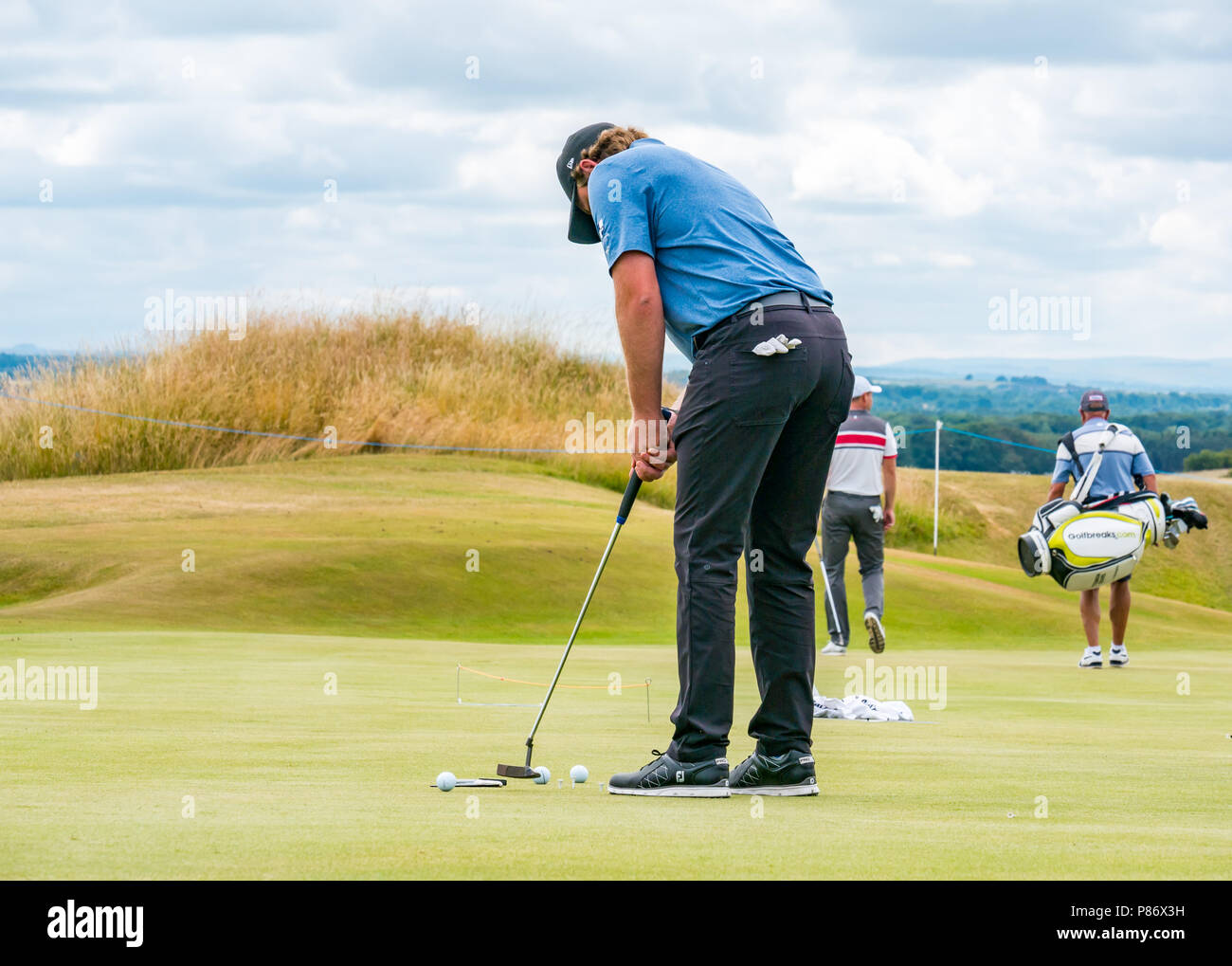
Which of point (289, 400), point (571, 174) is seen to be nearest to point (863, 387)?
point (571, 174)

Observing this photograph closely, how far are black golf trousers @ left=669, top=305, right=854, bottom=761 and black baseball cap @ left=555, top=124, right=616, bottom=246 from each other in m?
0.69

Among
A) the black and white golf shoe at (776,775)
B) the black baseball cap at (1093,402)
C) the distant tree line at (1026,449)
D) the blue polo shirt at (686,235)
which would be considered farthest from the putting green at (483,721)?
the distant tree line at (1026,449)

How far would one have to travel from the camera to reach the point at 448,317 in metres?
33.3

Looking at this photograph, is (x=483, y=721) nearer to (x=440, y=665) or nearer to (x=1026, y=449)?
(x=440, y=665)

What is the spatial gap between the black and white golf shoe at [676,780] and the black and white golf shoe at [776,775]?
0.36 ft

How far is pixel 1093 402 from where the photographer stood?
1290 centimetres

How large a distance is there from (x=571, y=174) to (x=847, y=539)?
8.46 m

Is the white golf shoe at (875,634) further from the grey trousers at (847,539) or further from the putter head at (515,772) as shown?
the putter head at (515,772)

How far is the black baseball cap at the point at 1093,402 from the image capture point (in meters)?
12.9

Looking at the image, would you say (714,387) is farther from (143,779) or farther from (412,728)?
(412,728)

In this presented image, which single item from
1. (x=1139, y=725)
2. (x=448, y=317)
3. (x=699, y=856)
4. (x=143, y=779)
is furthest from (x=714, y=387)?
(x=448, y=317)

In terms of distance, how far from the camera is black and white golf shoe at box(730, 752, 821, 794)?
466 centimetres

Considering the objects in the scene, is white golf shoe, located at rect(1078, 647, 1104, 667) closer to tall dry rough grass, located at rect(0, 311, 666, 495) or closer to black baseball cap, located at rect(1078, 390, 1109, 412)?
black baseball cap, located at rect(1078, 390, 1109, 412)
